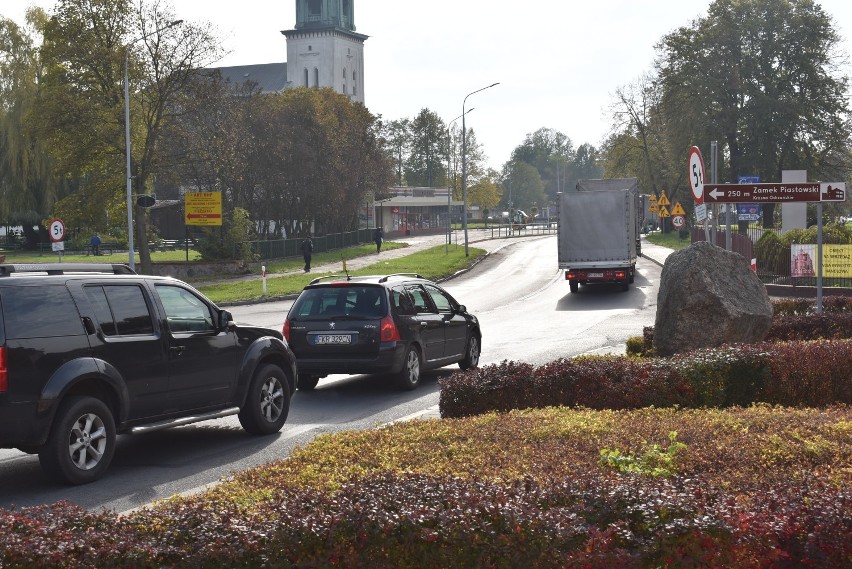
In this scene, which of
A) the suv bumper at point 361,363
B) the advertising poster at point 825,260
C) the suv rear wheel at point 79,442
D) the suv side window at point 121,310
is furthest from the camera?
the advertising poster at point 825,260

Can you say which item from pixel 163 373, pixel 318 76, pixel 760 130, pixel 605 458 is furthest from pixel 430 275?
pixel 318 76

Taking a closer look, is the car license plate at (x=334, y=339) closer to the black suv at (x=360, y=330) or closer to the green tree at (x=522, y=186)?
the black suv at (x=360, y=330)

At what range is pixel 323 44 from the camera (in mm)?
132750

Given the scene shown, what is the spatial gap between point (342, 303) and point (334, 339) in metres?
0.54

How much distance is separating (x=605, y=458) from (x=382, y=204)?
9011 centimetres

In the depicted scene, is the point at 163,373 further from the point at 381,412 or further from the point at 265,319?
the point at 265,319

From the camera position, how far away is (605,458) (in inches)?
265

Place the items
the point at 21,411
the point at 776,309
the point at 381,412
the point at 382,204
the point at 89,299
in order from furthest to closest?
the point at 382,204 < the point at 776,309 < the point at 381,412 < the point at 89,299 < the point at 21,411

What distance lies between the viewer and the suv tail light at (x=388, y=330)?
14734 mm

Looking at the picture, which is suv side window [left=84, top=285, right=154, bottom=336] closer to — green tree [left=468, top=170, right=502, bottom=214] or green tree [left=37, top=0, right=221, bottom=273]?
green tree [left=37, top=0, right=221, bottom=273]

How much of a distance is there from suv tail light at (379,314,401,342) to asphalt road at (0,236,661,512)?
752 millimetres

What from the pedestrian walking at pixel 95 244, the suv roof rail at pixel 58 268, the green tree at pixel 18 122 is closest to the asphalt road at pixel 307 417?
the suv roof rail at pixel 58 268

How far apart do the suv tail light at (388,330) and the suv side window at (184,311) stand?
3887 mm

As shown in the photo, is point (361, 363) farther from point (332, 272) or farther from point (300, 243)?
point (300, 243)
